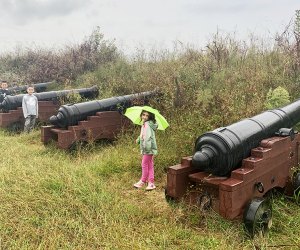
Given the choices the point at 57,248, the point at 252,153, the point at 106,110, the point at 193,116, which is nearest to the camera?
the point at 57,248

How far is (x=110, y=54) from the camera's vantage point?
47.0ft

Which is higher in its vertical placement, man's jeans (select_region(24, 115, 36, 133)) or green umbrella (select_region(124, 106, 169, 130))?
green umbrella (select_region(124, 106, 169, 130))

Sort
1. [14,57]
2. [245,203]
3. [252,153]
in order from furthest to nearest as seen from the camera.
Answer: [14,57]
[252,153]
[245,203]

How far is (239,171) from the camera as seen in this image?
3412 mm

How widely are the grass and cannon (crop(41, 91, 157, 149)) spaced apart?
168 cm

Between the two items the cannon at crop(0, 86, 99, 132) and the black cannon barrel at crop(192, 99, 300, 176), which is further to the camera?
the cannon at crop(0, 86, 99, 132)

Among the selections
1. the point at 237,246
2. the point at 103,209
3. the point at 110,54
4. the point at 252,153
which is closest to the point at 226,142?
the point at 252,153

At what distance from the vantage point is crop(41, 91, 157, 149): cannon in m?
6.71

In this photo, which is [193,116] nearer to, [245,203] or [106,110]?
[106,110]

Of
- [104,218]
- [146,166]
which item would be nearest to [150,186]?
[146,166]

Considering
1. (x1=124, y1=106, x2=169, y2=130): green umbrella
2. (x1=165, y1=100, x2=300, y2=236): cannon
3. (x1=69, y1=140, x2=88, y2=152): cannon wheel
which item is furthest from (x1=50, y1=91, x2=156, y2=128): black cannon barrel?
(x1=165, y1=100, x2=300, y2=236): cannon

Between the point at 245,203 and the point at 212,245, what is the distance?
1.73 feet

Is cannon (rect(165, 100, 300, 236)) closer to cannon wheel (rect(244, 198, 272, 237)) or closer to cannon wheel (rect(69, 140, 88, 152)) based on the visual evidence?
cannon wheel (rect(244, 198, 272, 237))

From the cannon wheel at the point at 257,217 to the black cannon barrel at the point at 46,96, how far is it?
22.3ft
